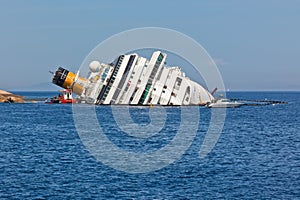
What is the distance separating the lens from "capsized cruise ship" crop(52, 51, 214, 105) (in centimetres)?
13225

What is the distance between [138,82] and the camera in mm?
131875

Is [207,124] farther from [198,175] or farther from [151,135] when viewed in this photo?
[198,175]

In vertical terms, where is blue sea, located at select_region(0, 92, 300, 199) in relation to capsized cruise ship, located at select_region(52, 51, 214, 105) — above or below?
below

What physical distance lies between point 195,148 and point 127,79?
223ft

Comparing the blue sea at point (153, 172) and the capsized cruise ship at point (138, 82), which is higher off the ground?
the capsized cruise ship at point (138, 82)

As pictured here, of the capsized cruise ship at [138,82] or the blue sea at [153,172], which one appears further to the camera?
the capsized cruise ship at [138,82]

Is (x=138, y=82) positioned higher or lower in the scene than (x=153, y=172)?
higher

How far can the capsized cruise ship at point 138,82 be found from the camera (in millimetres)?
132250

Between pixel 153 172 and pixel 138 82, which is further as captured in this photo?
pixel 138 82

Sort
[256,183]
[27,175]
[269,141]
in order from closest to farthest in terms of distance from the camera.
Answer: [256,183]
[27,175]
[269,141]

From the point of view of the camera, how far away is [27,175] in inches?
1843

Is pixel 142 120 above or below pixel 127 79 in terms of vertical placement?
below

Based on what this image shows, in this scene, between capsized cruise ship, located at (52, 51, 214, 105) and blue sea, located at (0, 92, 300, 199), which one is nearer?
blue sea, located at (0, 92, 300, 199)

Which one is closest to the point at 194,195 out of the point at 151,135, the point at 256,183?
the point at 256,183
